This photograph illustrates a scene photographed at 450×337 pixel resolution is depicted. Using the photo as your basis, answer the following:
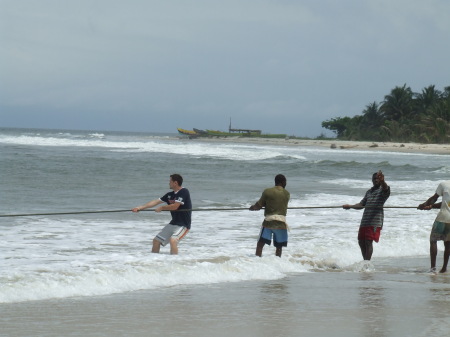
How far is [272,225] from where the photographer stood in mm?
9062

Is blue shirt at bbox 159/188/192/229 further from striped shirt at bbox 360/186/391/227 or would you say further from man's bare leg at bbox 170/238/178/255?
striped shirt at bbox 360/186/391/227

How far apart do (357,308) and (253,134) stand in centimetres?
10906

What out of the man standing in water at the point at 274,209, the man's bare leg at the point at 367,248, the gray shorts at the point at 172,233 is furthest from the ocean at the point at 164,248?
the man standing in water at the point at 274,209

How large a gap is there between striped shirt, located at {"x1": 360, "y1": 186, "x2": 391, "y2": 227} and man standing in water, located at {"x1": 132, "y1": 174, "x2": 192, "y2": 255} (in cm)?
211

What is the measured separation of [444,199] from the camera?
28.9 ft

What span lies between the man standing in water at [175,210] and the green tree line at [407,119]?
65.9 meters

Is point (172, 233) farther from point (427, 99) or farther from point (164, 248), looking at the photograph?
point (427, 99)

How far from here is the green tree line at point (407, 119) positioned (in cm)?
7388

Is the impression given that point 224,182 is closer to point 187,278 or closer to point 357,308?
point 187,278

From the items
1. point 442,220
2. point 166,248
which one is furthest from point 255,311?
point 166,248

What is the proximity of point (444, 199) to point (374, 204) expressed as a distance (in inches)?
31.5

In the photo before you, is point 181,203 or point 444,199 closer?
point 444,199

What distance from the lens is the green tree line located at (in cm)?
7388

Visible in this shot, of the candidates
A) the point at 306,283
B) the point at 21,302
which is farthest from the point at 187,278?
the point at 21,302
